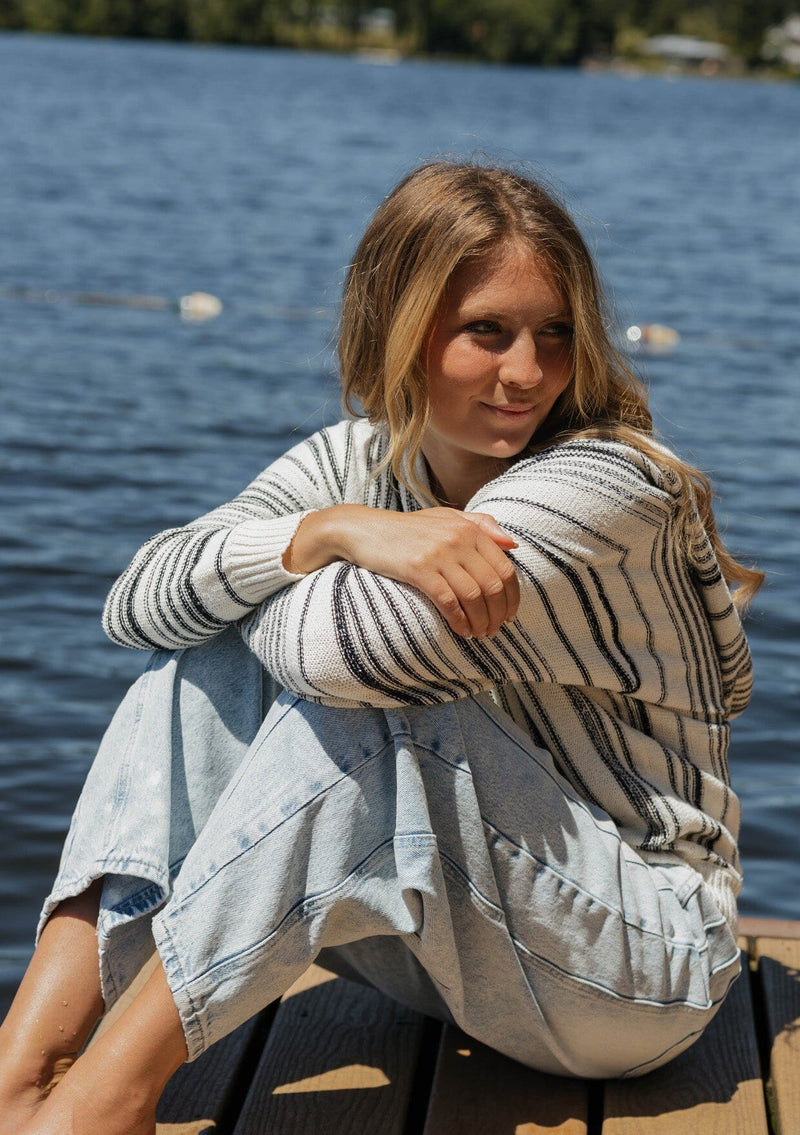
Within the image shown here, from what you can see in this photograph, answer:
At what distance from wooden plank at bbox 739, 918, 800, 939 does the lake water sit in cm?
68

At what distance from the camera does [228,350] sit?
9.31 meters

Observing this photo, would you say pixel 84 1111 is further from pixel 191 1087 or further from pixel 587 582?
pixel 587 582

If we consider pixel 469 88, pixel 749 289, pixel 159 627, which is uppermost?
pixel 159 627

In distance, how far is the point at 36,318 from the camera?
9883 mm

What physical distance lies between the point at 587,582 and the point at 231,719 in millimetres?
506

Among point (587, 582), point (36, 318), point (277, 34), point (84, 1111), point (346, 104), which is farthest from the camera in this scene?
point (277, 34)

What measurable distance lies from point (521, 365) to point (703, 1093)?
1.05 m

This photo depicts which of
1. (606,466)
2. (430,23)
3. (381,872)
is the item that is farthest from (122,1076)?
(430,23)

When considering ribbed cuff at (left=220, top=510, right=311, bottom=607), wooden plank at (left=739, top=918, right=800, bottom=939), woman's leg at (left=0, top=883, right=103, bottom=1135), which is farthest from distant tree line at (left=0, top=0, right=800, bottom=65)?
woman's leg at (left=0, top=883, right=103, bottom=1135)

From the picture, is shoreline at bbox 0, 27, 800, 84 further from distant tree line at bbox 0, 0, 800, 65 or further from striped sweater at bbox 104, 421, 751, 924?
striped sweater at bbox 104, 421, 751, 924

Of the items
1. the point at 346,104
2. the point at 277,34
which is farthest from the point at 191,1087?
the point at 277,34

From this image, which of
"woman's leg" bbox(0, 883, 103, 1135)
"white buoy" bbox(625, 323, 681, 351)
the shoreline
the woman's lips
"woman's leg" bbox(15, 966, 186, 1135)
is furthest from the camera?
the shoreline

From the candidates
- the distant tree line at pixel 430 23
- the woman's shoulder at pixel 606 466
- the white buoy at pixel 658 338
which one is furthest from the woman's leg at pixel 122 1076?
the distant tree line at pixel 430 23

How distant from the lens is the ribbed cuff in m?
1.96
